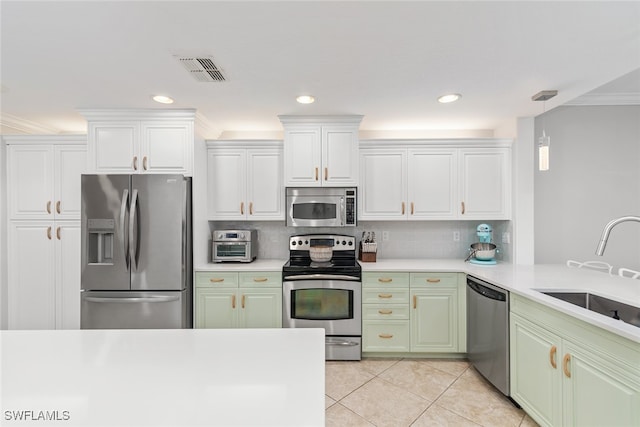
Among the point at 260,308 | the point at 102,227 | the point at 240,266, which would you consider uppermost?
the point at 102,227

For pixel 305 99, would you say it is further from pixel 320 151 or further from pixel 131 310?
pixel 131 310

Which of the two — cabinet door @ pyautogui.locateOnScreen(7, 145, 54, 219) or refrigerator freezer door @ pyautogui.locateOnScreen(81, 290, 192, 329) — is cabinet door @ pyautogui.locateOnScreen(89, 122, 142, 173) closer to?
cabinet door @ pyautogui.locateOnScreen(7, 145, 54, 219)

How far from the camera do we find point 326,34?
1.56 m

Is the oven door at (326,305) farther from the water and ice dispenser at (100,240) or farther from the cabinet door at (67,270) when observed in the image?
the cabinet door at (67,270)

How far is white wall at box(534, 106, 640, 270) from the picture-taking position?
9.73ft

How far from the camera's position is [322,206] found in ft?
10.2

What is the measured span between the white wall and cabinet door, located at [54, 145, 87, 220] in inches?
181

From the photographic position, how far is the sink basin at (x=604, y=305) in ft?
5.77

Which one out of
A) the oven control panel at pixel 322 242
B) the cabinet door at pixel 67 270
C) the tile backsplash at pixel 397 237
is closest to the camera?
the cabinet door at pixel 67 270

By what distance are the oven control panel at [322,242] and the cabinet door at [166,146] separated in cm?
126

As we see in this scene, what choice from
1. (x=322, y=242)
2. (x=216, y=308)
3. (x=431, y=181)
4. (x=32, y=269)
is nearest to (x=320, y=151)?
(x=322, y=242)

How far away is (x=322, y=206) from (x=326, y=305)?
0.98m

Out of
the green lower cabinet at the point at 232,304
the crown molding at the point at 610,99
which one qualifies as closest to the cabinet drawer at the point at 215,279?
the green lower cabinet at the point at 232,304

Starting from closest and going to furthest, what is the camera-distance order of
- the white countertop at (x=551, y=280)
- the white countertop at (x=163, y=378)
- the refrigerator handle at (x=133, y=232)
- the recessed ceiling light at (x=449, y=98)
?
1. the white countertop at (x=163, y=378)
2. the white countertop at (x=551, y=280)
3. the recessed ceiling light at (x=449, y=98)
4. the refrigerator handle at (x=133, y=232)
